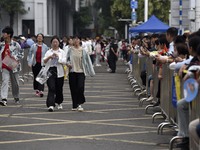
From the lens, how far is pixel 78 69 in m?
15.4

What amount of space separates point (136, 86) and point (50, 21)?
34.5m

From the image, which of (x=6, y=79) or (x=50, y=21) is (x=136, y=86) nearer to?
(x=6, y=79)

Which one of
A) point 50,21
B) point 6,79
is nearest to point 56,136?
point 6,79

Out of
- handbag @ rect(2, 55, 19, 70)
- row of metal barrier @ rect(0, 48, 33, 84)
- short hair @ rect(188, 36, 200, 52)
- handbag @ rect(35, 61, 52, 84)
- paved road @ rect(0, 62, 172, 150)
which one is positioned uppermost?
short hair @ rect(188, 36, 200, 52)

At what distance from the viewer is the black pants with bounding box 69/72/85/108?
15453 mm

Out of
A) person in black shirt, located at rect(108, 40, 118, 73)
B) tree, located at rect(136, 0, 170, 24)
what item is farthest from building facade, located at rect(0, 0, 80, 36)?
person in black shirt, located at rect(108, 40, 118, 73)

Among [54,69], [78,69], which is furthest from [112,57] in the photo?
[78,69]

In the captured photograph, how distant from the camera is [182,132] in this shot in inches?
377

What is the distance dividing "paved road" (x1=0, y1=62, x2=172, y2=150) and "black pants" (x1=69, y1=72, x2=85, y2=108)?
347mm

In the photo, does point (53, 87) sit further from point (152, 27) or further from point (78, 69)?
point (152, 27)

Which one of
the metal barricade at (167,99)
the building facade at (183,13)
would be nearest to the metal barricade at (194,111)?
the metal barricade at (167,99)

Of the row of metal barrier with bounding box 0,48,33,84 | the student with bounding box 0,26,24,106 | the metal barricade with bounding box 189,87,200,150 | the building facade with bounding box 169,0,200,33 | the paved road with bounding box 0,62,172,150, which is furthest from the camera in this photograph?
the row of metal barrier with bounding box 0,48,33,84

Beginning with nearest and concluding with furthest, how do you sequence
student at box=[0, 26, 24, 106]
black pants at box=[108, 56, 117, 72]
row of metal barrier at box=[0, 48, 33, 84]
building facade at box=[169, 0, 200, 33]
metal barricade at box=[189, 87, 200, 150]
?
metal barricade at box=[189, 87, 200, 150]
student at box=[0, 26, 24, 106]
building facade at box=[169, 0, 200, 33]
row of metal barrier at box=[0, 48, 33, 84]
black pants at box=[108, 56, 117, 72]

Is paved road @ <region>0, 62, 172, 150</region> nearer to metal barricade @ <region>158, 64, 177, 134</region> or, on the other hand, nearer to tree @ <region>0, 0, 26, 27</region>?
metal barricade @ <region>158, 64, 177, 134</region>
